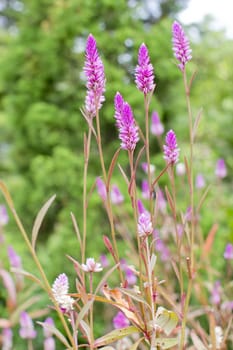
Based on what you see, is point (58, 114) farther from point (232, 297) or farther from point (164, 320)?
point (164, 320)

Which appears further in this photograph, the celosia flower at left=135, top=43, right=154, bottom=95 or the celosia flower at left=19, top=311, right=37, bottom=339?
the celosia flower at left=19, top=311, right=37, bottom=339

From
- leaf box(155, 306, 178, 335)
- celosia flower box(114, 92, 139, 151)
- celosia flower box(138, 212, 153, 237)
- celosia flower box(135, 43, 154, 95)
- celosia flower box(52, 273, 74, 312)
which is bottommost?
leaf box(155, 306, 178, 335)

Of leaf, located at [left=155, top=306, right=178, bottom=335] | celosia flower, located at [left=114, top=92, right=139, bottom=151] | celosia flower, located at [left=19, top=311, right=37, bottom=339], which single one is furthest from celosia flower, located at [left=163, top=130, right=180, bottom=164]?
celosia flower, located at [left=19, top=311, right=37, bottom=339]

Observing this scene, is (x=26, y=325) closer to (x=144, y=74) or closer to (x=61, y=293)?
(x=61, y=293)

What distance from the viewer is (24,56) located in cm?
409

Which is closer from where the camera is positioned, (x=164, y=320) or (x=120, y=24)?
(x=164, y=320)

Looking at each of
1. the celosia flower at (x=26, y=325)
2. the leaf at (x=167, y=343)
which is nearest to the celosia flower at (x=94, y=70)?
the leaf at (x=167, y=343)

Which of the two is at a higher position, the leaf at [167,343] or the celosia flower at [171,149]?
the celosia flower at [171,149]

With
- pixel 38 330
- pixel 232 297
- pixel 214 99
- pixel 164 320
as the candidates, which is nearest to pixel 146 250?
pixel 164 320

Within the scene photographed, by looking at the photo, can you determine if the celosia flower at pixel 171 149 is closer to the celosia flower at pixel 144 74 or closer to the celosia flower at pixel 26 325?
the celosia flower at pixel 144 74

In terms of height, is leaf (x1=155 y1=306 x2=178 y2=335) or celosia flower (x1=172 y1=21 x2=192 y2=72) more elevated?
celosia flower (x1=172 y1=21 x2=192 y2=72)

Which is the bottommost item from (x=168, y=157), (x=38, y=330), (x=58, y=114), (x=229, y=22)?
(x=38, y=330)

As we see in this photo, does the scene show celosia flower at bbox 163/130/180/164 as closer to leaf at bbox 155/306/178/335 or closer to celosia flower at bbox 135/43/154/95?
celosia flower at bbox 135/43/154/95

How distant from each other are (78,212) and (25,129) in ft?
3.44
